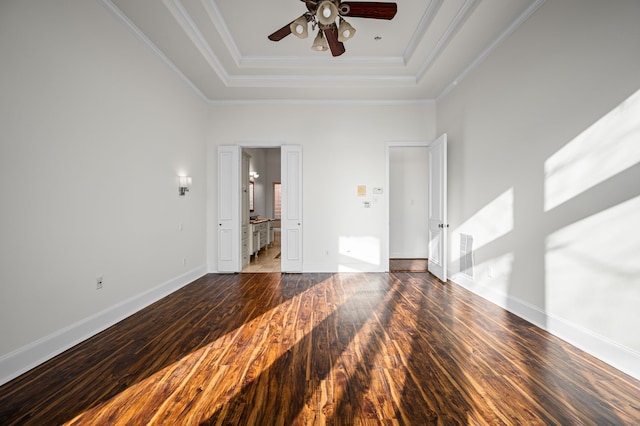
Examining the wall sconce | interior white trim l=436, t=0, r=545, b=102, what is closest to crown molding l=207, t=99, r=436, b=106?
interior white trim l=436, t=0, r=545, b=102

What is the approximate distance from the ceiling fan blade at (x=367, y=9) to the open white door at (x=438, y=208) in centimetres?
235

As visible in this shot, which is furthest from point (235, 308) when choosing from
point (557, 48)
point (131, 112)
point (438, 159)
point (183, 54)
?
point (557, 48)

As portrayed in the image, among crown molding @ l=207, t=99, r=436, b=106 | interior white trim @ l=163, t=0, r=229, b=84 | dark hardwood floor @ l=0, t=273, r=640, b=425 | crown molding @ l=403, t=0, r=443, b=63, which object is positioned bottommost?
dark hardwood floor @ l=0, t=273, r=640, b=425

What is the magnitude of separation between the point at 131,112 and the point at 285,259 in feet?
10.6

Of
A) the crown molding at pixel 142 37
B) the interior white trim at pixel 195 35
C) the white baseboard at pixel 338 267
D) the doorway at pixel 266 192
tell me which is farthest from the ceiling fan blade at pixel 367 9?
the doorway at pixel 266 192

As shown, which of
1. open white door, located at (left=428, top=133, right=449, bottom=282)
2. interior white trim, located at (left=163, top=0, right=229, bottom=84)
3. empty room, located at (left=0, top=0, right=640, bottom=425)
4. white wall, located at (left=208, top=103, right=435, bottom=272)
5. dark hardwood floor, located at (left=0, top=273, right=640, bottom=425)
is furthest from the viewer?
white wall, located at (left=208, top=103, right=435, bottom=272)

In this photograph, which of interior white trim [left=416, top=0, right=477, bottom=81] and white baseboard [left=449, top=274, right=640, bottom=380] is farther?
interior white trim [left=416, top=0, right=477, bottom=81]

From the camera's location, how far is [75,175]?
2543 mm

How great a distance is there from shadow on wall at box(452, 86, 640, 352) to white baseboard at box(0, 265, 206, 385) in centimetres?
422

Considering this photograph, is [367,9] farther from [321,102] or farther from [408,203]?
[408,203]

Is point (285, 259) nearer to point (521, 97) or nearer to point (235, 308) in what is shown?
point (235, 308)

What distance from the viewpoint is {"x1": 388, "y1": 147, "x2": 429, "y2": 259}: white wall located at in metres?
6.57

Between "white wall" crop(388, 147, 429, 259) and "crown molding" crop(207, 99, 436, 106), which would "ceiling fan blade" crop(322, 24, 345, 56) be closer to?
"crown molding" crop(207, 99, 436, 106)

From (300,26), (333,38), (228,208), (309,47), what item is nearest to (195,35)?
(309,47)
